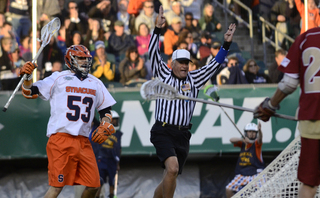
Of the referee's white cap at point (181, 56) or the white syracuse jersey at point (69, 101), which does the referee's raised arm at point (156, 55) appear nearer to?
the referee's white cap at point (181, 56)

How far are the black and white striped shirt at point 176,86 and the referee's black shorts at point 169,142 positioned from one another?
0.08 metres

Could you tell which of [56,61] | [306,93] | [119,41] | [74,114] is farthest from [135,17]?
[306,93]

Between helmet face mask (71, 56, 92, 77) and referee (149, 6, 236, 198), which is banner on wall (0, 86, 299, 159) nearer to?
referee (149, 6, 236, 198)

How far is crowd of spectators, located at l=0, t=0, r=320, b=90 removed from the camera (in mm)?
7699

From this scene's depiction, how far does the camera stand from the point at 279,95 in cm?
329

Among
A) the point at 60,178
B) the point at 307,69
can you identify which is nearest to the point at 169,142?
the point at 60,178

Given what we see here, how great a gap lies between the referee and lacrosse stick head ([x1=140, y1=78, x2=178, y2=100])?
80cm

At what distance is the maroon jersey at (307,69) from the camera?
3.13m

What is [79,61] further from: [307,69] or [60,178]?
[307,69]

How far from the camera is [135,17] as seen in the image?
→ 8461 mm

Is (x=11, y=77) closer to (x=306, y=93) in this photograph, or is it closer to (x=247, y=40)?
(x=247, y=40)

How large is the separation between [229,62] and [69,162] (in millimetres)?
4339

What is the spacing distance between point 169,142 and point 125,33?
4.08 meters

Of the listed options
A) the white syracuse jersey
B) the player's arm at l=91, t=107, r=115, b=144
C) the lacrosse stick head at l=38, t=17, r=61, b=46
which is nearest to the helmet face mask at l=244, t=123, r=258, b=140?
the player's arm at l=91, t=107, r=115, b=144
